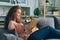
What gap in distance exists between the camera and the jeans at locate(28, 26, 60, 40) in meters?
1.86

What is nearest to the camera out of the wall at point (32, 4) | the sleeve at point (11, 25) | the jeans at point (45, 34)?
the jeans at point (45, 34)

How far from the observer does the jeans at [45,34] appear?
6.10 ft

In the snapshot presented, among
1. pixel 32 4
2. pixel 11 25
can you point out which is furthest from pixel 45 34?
pixel 32 4

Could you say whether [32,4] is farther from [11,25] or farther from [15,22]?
[11,25]

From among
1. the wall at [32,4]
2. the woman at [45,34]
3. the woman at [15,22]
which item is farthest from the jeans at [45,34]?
the wall at [32,4]

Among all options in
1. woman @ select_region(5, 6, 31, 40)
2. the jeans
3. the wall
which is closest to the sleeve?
woman @ select_region(5, 6, 31, 40)

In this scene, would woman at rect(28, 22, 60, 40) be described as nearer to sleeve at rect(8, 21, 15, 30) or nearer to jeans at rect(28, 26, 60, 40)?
jeans at rect(28, 26, 60, 40)

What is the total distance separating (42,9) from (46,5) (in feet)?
0.59

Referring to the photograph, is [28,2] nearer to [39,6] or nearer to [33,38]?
[39,6]

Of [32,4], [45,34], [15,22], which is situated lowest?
[45,34]

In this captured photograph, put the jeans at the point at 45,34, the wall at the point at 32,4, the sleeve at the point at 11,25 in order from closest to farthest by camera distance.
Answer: the jeans at the point at 45,34, the sleeve at the point at 11,25, the wall at the point at 32,4

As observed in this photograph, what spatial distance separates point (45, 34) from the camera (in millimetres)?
1934

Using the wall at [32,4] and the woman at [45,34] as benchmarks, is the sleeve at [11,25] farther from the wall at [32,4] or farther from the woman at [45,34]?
the wall at [32,4]

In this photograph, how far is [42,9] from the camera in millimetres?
4680
